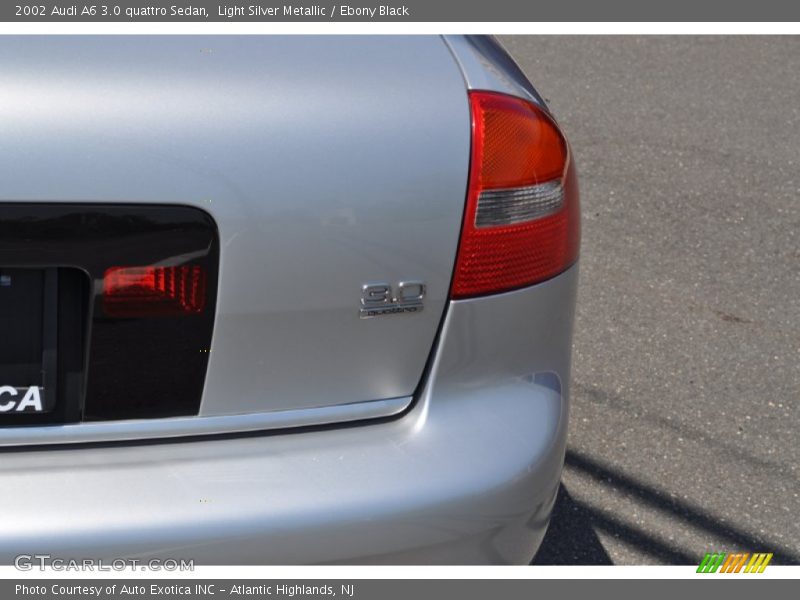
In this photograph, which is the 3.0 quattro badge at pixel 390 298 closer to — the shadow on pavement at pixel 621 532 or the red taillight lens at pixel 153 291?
the red taillight lens at pixel 153 291

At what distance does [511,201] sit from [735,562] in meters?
1.52

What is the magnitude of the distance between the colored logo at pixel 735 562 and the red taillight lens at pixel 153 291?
5.74 feet

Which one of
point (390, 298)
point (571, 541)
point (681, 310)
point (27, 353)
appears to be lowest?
point (571, 541)

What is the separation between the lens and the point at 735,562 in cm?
288

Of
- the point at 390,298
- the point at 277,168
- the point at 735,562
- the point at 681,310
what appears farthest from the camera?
the point at 681,310

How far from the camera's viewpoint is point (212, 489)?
1724mm

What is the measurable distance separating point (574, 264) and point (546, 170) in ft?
0.74

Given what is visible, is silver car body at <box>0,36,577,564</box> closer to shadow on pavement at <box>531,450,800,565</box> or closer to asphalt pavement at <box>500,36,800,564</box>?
Result: shadow on pavement at <box>531,450,800,565</box>

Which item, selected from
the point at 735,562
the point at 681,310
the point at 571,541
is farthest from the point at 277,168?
the point at 681,310

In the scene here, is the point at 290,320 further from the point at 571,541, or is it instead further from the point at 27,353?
the point at 571,541

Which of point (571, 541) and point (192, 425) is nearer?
point (192, 425)

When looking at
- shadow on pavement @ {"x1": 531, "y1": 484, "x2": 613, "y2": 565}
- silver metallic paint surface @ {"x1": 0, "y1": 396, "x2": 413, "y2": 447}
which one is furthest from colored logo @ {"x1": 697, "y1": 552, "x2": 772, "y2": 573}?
silver metallic paint surface @ {"x1": 0, "y1": 396, "x2": 413, "y2": 447}

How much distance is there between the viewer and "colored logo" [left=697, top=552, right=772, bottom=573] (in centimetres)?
285

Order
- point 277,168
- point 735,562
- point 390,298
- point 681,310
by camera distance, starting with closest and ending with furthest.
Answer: point 277,168 < point 390,298 < point 735,562 < point 681,310
